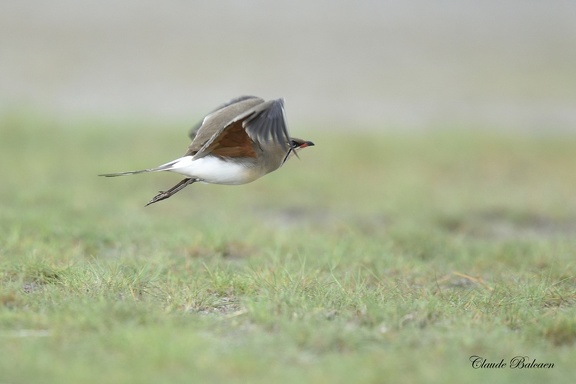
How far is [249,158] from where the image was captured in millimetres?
5016

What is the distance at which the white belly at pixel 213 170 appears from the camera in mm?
4855

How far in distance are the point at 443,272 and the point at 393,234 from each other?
1239 millimetres

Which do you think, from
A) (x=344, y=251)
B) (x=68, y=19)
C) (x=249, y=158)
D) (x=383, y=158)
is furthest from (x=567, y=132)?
(x=68, y=19)

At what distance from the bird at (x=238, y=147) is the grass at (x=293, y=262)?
0.60 meters

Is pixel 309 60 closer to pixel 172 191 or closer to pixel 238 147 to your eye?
pixel 172 191

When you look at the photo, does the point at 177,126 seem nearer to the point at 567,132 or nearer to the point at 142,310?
the point at 567,132

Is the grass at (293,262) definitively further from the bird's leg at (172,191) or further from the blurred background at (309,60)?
the blurred background at (309,60)

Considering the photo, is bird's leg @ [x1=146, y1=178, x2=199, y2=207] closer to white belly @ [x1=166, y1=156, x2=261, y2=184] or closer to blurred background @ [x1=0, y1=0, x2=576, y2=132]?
white belly @ [x1=166, y1=156, x2=261, y2=184]

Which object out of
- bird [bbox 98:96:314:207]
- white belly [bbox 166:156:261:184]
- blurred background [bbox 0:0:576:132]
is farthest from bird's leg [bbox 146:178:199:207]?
blurred background [bbox 0:0:576:132]

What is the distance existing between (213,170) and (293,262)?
983 millimetres

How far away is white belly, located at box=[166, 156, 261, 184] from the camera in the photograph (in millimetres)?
4855

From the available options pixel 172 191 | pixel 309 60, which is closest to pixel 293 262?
pixel 172 191

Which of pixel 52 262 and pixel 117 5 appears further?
pixel 117 5

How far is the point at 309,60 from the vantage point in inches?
713
